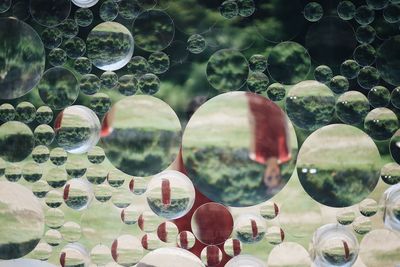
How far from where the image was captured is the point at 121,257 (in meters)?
1.08

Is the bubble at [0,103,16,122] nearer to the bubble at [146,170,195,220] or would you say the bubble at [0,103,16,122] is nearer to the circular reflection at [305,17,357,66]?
the bubble at [146,170,195,220]

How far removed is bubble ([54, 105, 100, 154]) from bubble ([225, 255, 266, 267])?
0.39m

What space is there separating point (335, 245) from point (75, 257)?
1.85ft

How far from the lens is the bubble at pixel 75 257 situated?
108 cm

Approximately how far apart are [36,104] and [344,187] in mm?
699

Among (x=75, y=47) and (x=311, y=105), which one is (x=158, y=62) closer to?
(x=75, y=47)

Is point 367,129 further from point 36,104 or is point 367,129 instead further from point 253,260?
point 36,104

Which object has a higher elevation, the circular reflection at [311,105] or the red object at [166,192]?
the circular reflection at [311,105]

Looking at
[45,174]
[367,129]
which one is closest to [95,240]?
[45,174]

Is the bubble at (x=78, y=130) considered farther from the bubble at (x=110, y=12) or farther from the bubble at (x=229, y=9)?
the bubble at (x=229, y=9)

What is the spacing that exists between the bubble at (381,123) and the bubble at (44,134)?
0.69m

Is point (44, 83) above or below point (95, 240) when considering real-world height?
above

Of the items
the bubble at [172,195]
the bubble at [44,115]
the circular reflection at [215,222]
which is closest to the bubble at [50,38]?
the bubble at [44,115]

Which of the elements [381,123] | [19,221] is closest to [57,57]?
[19,221]
